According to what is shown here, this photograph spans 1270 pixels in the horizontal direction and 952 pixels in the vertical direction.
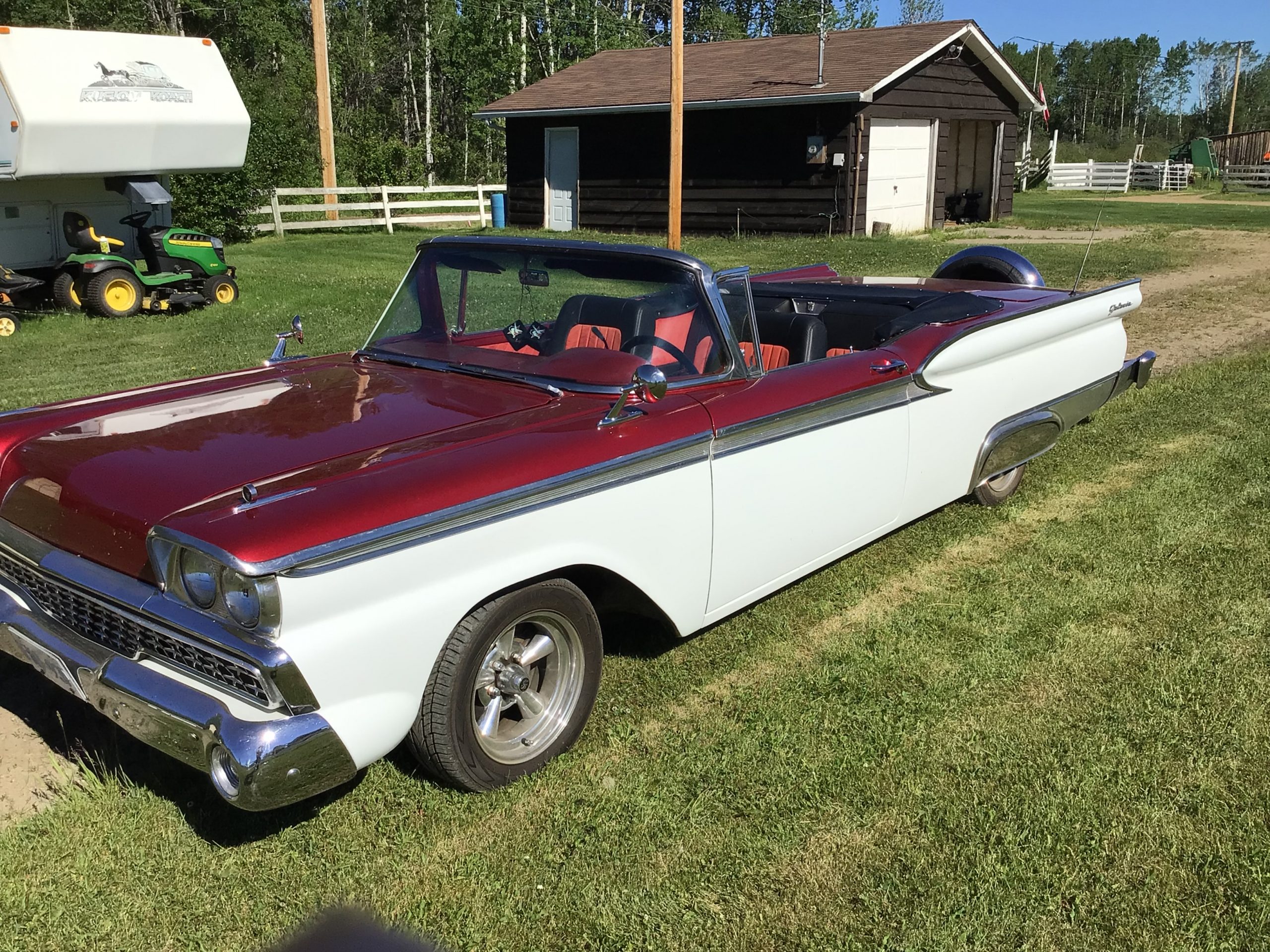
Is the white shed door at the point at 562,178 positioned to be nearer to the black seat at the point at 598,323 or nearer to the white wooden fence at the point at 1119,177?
the black seat at the point at 598,323

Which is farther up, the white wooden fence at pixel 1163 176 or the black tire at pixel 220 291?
the white wooden fence at pixel 1163 176

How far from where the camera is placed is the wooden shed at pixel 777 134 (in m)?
19.4

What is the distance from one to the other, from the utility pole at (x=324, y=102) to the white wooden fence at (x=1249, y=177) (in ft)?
99.5

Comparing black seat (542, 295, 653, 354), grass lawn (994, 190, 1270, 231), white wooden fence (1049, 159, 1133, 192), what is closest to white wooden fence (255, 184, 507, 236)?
grass lawn (994, 190, 1270, 231)

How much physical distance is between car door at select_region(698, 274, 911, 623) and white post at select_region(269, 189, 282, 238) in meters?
18.8

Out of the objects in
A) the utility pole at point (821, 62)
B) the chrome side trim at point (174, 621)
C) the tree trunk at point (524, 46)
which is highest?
the tree trunk at point (524, 46)

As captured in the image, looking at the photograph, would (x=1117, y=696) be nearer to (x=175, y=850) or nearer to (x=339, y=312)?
(x=175, y=850)

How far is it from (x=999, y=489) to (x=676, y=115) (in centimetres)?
1156

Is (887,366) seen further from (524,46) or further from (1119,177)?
(1119,177)

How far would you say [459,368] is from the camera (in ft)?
12.3

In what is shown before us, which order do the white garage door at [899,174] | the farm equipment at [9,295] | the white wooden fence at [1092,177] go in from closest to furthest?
the farm equipment at [9,295] → the white garage door at [899,174] → the white wooden fence at [1092,177]

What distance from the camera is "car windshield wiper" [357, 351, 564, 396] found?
11.5ft

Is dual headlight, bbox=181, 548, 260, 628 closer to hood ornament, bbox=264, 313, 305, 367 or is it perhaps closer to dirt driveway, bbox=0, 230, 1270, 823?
dirt driveway, bbox=0, 230, 1270, 823

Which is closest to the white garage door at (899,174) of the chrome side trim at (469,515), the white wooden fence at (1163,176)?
the chrome side trim at (469,515)
